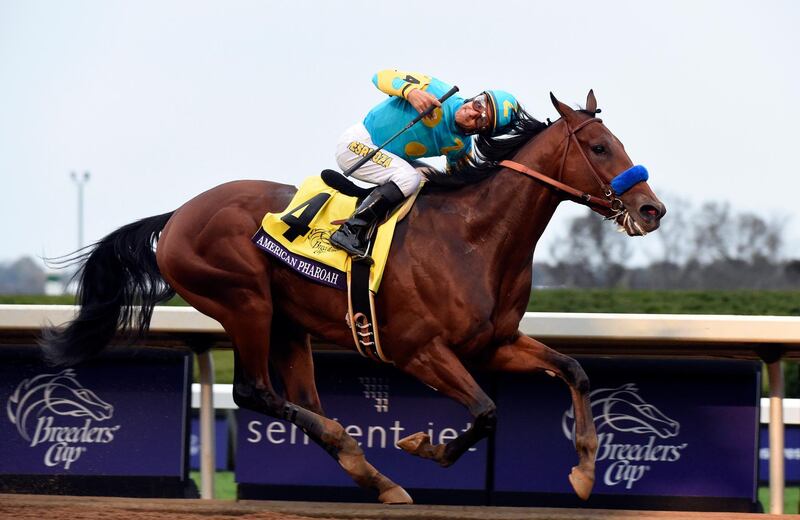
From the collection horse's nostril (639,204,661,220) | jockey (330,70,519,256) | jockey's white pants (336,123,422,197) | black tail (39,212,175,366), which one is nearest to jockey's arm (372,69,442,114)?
jockey (330,70,519,256)

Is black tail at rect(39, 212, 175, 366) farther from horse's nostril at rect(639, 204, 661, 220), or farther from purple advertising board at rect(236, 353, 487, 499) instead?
horse's nostril at rect(639, 204, 661, 220)

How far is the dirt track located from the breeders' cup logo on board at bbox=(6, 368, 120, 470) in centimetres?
33

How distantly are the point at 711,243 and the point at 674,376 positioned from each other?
14845 millimetres

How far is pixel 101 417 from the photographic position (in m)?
5.79

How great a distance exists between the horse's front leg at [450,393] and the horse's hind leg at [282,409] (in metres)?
0.23

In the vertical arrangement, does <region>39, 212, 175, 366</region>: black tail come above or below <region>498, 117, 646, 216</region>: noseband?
below

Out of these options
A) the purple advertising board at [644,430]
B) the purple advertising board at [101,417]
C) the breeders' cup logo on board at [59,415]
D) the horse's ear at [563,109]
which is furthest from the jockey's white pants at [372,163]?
the breeders' cup logo on board at [59,415]

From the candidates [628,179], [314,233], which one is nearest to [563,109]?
[628,179]

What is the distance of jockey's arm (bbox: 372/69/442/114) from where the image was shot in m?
4.86

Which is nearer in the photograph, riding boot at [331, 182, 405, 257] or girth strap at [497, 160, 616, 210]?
girth strap at [497, 160, 616, 210]

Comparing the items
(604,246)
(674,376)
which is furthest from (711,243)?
(674,376)

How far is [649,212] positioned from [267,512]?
2196mm

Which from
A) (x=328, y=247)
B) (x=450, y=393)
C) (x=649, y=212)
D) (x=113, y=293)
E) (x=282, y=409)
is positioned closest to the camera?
(x=649, y=212)

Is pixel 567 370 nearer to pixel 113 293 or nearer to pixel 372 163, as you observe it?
pixel 372 163
